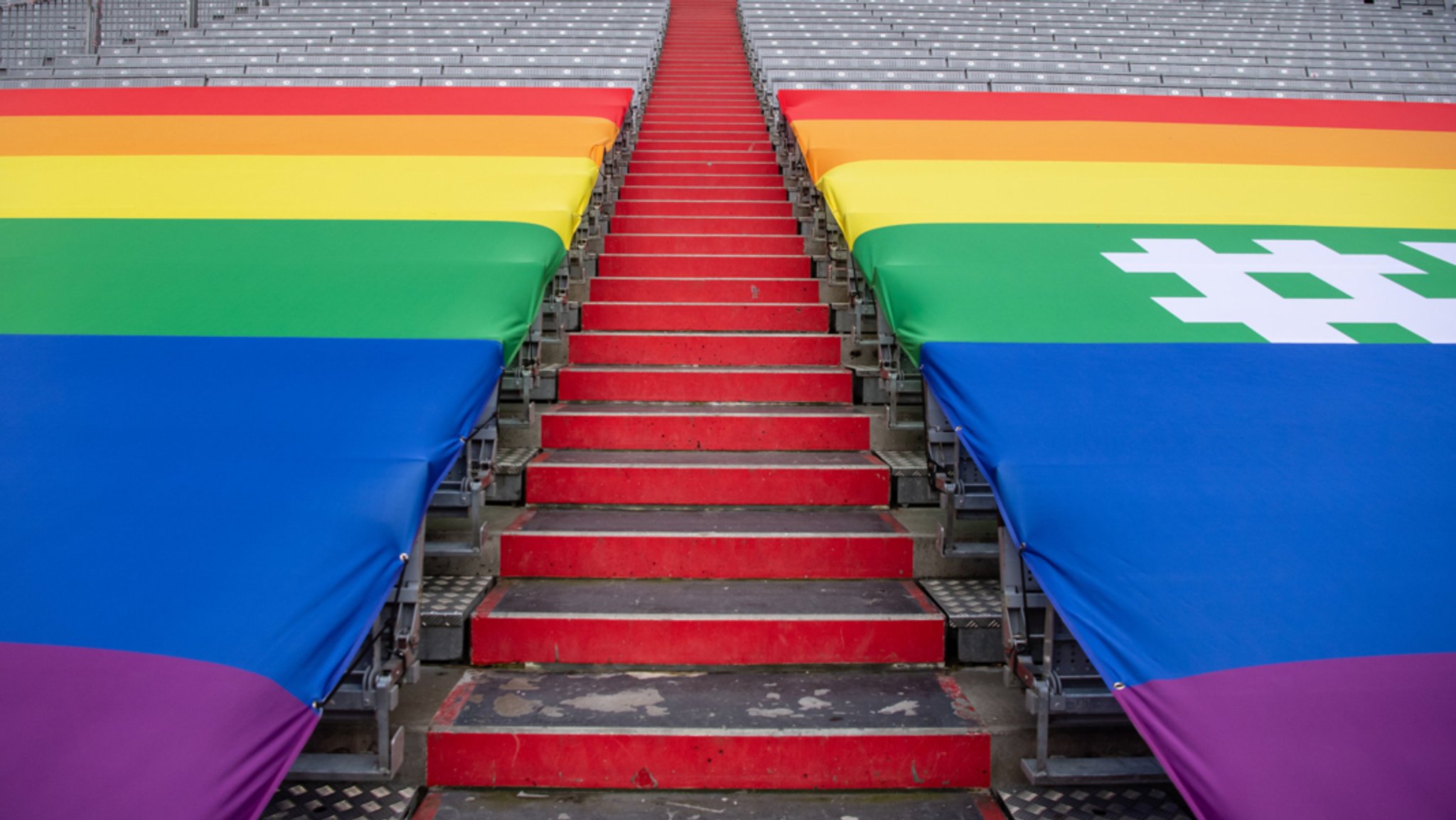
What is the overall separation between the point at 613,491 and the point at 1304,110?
592cm

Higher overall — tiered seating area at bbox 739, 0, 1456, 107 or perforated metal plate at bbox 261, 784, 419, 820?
tiered seating area at bbox 739, 0, 1456, 107

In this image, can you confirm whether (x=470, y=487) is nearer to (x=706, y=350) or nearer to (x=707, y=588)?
(x=707, y=588)

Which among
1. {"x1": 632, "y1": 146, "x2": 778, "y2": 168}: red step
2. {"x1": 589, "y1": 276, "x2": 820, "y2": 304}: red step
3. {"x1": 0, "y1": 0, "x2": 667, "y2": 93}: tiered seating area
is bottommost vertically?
{"x1": 589, "y1": 276, "x2": 820, "y2": 304}: red step

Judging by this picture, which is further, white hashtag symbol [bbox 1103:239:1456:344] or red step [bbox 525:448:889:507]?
red step [bbox 525:448:889:507]

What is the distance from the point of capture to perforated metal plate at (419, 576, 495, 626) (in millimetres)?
2523

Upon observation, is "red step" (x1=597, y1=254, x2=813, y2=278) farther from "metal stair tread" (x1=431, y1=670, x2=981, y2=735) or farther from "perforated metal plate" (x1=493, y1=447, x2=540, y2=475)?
"metal stair tread" (x1=431, y1=670, x2=981, y2=735)

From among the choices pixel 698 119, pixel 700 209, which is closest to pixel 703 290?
pixel 700 209

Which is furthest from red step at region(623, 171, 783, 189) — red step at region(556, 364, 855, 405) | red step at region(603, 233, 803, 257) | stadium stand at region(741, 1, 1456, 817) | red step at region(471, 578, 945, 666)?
red step at region(471, 578, 945, 666)

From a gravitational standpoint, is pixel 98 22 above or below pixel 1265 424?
above

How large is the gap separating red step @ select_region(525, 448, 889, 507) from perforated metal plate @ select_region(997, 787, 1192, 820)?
1.20 meters

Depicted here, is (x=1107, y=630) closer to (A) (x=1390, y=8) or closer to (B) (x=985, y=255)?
(B) (x=985, y=255)

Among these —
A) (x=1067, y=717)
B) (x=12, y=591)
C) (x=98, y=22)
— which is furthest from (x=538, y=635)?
(x=98, y=22)

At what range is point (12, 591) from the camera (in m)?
1.78

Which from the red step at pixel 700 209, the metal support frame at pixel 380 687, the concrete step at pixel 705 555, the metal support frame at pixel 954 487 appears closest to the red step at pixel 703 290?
the red step at pixel 700 209
